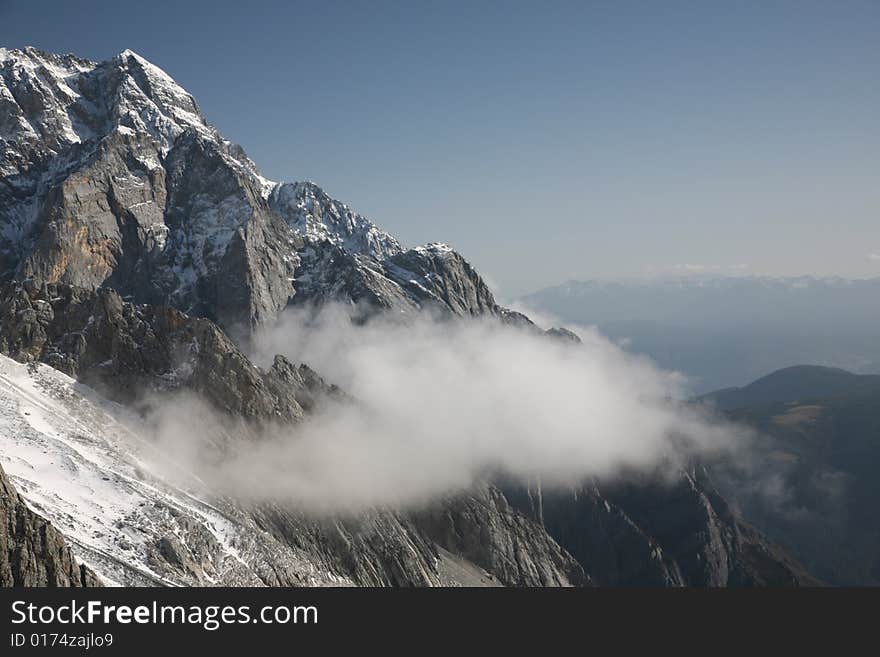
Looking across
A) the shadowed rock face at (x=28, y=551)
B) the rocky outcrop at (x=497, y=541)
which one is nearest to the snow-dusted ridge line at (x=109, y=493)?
the shadowed rock face at (x=28, y=551)

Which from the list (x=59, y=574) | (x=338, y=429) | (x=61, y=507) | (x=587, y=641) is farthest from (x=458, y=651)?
(x=338, y=429)

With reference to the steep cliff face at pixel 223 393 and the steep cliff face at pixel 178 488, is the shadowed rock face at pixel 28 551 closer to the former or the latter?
the steep cliff face at pixel 178 488

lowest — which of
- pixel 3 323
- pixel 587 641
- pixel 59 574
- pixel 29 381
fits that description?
pixel 59 574

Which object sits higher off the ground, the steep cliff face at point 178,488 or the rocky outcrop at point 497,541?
the steep cliff face at point 178,488

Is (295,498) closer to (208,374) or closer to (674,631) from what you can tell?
(208,374)

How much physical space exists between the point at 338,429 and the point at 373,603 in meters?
125

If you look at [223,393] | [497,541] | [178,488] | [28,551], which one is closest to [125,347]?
[223,393]

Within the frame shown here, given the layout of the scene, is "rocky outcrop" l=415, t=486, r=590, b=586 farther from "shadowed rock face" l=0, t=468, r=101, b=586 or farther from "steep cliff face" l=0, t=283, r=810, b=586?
"shadowed rock face" l=0, t=468, r=101, b=586

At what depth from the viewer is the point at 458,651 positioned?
42.3 meters

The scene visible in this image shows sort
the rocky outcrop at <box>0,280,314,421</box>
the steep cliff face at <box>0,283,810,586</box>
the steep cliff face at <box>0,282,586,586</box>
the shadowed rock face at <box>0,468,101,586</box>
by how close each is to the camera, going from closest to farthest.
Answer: the shadowed rock face at <box>0,468,101,586</box> < the steep cliff face at <box>0,282,586,586</box> < the steep cliff face at <box>0,283,810,586</box> < the rocky outcrop at <box>0,280,314,421</box>

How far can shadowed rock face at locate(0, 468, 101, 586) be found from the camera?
61000 millimetres

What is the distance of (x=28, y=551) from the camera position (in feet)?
205

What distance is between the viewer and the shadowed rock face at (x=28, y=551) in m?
61.0

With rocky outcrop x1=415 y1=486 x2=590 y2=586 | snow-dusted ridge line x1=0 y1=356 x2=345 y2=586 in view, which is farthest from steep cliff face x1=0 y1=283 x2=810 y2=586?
rocky outcrop x1=415 y1=486 x2=590 y2=586
